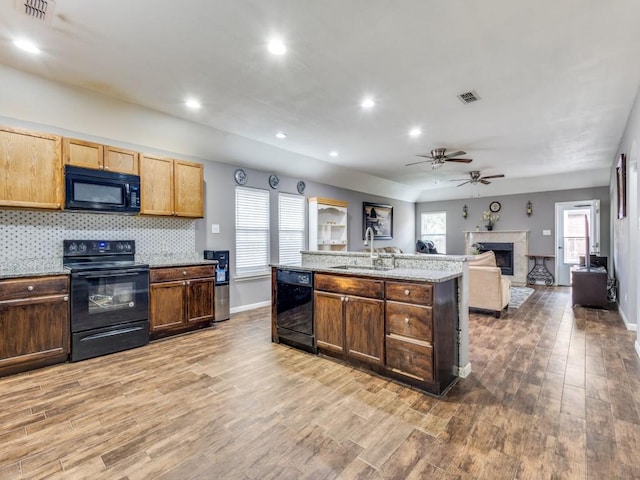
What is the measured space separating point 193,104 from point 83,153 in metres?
1.32

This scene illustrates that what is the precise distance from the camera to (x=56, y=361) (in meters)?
3.17

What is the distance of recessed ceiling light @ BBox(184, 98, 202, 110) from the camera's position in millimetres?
3510

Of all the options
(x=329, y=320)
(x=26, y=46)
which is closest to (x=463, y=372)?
(x=329, y=320)

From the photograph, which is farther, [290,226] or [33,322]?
[290,226]

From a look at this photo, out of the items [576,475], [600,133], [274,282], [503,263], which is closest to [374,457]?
[576,475]

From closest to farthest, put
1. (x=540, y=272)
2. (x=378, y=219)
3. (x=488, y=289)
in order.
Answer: (x=488, y=289), (x=540, y=272), (x=378, y=219)

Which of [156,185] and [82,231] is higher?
[156,185]

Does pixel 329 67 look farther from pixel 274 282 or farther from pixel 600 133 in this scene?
pixel 600 133

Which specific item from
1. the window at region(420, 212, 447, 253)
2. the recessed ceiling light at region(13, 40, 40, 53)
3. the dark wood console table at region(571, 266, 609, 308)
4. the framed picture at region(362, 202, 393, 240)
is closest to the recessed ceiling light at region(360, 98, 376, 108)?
the recessed ceiling light at region(13, 40, 40, 53)

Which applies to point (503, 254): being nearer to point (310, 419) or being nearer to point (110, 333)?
point (310, 419)

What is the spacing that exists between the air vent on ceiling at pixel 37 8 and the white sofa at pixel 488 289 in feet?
17.5

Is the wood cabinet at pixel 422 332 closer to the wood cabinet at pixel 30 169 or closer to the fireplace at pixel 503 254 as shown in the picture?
the wood cabinet at pixel 30 169

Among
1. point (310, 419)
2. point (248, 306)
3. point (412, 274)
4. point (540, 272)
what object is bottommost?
point (310, 419)

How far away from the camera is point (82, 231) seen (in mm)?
3773
